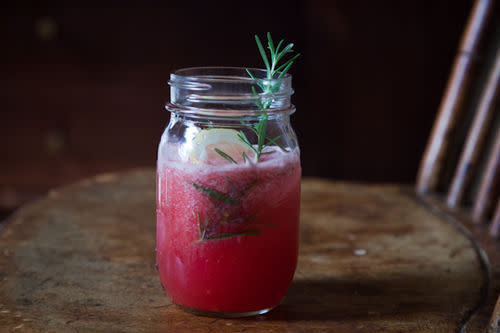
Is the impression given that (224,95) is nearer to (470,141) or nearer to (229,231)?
(229,231)

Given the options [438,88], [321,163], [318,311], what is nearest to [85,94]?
[321,163]

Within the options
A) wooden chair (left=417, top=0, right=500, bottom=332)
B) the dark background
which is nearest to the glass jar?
wooden chair (left=417, top=0, right=500, bottom=332)

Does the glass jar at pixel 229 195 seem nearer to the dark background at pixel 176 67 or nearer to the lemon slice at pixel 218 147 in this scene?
the lemon slice at pixel 218 147

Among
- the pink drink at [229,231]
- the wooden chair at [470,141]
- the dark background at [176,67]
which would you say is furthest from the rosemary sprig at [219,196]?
the dark background at [176,67]

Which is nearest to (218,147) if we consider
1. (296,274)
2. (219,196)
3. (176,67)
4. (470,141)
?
(219,196)

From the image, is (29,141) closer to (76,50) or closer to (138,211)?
(76,50)

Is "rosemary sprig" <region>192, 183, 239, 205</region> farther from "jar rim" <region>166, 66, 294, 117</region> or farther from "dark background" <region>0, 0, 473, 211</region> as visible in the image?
"dark background" <region>0, 0, 473, 211</region>
